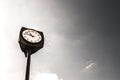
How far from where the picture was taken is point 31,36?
17.6 feet

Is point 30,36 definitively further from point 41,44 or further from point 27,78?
point 27,78

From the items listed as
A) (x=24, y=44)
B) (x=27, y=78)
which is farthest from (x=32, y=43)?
(x=27, y=78)

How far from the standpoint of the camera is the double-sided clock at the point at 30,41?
5.09 metres

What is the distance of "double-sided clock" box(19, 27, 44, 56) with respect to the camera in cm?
509

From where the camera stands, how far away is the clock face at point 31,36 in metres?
5.28

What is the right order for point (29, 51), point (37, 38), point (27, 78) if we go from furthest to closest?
point (37, 38)
point (29, 51)
point (27, 78)

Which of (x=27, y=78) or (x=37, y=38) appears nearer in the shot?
(x=27, y=78)

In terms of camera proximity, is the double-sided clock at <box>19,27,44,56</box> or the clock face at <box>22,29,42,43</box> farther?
the clock face at <box>22,29,42,43</box>

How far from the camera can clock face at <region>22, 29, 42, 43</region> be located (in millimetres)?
5281

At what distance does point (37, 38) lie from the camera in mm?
5484

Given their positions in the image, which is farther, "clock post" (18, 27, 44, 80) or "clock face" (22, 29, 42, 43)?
"clock face" (22, 29, 42, 43)

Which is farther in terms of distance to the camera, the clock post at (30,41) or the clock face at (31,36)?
the clock face at (31,36)

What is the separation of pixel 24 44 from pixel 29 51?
25 centimetres

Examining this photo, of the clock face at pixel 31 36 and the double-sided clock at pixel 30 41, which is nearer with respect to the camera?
the double-sided clock at pixel 30 41
